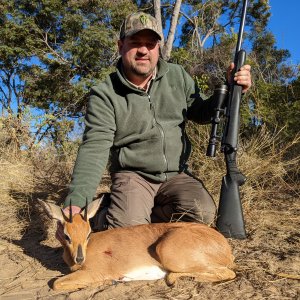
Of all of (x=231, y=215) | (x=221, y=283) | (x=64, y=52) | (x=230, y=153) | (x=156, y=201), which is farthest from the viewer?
(x=64, y=52)

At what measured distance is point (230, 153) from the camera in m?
3.97

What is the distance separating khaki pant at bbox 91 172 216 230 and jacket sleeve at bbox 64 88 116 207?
0.43 meters

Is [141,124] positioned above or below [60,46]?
below

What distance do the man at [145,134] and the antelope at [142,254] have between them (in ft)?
2.14

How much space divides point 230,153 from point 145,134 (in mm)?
970

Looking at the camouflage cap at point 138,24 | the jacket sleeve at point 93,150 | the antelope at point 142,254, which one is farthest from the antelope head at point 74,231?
the camouflage cap at point 138,24

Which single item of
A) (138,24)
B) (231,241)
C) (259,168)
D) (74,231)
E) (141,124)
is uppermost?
(138,24)

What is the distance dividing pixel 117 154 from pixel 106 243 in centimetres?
127

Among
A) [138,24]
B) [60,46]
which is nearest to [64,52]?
[60,46]

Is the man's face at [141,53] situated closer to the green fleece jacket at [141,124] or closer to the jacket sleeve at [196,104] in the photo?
the green fleece jacket at [141,124]

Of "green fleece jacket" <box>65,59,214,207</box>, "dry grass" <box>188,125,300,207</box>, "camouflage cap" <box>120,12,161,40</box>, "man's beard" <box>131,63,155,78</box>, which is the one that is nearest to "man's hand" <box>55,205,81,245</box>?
"green fleece jacket" <box>65,59,214,207</box>

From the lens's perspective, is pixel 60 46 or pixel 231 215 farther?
pixel 60 46

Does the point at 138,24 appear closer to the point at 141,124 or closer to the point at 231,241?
the point at 141,124

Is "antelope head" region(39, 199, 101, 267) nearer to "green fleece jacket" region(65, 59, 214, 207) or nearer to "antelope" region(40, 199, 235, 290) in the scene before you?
"antelope" region(40, 199, 235, 290)
